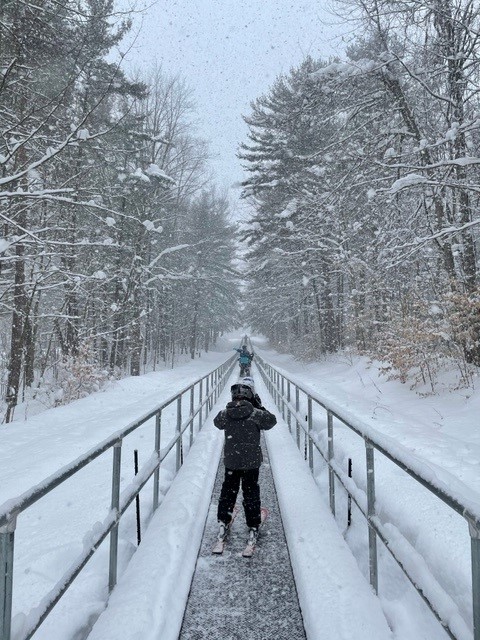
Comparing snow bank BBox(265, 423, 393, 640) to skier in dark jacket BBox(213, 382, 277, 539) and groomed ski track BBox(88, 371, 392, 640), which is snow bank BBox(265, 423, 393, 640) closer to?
groomed ski track BBox(88, 371, 392, 640)

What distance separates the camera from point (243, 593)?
342 centimetres

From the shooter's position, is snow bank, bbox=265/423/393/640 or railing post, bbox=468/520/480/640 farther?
snow bank, bbox=265/423/393/640

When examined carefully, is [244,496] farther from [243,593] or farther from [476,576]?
[476,576]

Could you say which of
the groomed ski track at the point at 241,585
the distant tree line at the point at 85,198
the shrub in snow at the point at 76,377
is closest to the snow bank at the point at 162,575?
the groomed ski track at the point at 241,585

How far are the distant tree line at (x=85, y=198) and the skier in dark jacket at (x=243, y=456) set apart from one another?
4.07 metres

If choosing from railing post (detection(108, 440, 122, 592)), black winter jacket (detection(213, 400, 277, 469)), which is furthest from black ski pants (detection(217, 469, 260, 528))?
railing post (detection(108, 440, 122, 592))

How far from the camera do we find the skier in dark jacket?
174 inches

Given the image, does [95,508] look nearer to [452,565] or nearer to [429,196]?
[452,565]

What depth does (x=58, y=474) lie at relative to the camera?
7.14 ft

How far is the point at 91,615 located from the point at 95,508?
159 cm

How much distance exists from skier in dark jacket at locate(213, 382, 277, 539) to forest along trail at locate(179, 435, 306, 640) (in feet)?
0.91

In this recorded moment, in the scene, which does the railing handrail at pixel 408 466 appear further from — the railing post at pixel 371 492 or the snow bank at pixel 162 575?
the snow bank at pixel 162 575

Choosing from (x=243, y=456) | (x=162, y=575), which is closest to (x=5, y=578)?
(x=162, y=575)

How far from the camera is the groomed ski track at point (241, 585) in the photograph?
9.39 feet
